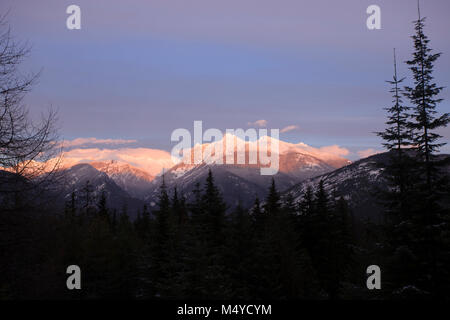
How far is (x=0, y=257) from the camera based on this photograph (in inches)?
421

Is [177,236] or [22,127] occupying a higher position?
[22,127]

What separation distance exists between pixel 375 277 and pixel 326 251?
714 inches

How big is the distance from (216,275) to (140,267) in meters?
13.2

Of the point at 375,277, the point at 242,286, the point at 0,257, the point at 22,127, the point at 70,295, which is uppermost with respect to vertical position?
the point at 22,127

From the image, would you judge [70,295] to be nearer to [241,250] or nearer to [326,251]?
[241,250]

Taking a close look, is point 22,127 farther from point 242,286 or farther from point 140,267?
point 140,267

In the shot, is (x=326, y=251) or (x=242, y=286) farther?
(x=326, y=251)
